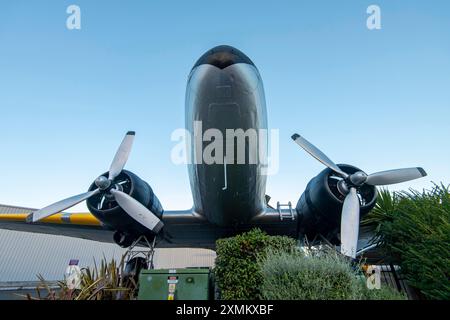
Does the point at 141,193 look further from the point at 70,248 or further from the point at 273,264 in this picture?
the point at 70,248

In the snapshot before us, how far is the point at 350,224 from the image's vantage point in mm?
8867

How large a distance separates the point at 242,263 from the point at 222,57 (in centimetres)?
462

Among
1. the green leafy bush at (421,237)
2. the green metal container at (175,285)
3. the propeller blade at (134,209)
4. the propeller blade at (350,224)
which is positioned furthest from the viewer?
the propeller blade at (134,209)

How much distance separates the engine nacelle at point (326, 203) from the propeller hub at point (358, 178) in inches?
18.7

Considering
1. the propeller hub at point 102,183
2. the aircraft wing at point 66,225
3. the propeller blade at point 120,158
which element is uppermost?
the propeller blade at point 120,158

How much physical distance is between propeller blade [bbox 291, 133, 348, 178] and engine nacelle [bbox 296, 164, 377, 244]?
0.78 ft

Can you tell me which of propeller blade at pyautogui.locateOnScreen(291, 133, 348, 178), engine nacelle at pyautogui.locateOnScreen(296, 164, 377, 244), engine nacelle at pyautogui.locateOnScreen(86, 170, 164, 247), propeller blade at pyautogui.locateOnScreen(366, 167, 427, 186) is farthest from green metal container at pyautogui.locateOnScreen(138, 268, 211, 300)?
propeller blade at pyautogui.locateOnScreen(366, 167, 427, 186)

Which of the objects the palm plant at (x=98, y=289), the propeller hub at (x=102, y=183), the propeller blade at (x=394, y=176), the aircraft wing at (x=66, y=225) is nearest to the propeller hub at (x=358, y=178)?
the propeller blade at (x=394, y=176)

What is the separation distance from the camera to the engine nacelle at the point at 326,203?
9.59 m

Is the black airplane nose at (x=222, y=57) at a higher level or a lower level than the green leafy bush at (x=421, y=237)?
higher

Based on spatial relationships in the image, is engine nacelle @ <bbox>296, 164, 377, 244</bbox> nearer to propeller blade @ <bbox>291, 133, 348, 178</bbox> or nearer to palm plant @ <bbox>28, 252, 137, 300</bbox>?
→ propeller blade @ <bbox>291, 133, 348, 178</bbox>

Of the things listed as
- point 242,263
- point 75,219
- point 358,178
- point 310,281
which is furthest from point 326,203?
point 75,219

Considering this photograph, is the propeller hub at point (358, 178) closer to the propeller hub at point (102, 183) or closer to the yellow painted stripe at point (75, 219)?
the propeller hub at point (102, 183)
